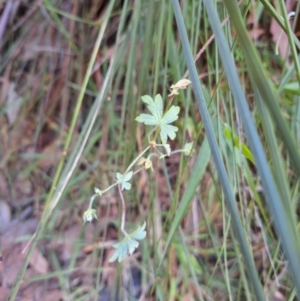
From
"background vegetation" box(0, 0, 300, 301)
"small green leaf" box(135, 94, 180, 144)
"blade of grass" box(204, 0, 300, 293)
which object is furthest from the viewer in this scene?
"background vegetation" box(0, 0, 300, 301)

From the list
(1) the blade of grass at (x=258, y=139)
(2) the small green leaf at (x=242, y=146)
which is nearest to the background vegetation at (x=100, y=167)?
(2) the small green leaf at (x=242, y=146)

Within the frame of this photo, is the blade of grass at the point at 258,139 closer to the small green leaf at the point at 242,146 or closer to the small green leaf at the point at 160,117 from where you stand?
the small green leaf at the point at 160,117

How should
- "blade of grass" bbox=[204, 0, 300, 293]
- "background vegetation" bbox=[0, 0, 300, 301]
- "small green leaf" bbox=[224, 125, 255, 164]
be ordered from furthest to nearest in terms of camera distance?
1. "background vegetation" bbox=[0, 0, 300, 301]
2. "small green leaf" bbox=[224, 125, 255, 164]
3. "blade of grass" bbox=[204, 0, 300, 293]

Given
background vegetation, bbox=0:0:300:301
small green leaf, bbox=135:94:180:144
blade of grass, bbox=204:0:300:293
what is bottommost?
background vegetation, bbox=0:0:300:301

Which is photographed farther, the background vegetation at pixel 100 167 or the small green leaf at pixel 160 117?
the background vegetation at pixel 100 167

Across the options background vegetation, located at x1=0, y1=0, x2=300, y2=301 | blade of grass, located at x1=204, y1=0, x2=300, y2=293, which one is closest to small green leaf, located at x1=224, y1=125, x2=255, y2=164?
background vegetation, located at x1=0, y1=0, x2=300, y2=301

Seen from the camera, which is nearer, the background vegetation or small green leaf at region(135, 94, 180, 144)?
small green leaf at region(135, 94, 180, 144)

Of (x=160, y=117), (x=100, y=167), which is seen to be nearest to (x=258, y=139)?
(x=160, y=117)

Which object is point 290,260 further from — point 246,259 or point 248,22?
point 248,22

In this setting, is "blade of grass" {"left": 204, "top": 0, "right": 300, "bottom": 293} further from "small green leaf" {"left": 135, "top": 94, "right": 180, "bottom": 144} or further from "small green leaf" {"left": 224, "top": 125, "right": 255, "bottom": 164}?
"small green leaf" {"left": 224, "top": 125, "right": 255, "bottom": 164}

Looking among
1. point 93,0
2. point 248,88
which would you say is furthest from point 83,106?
point 248,88

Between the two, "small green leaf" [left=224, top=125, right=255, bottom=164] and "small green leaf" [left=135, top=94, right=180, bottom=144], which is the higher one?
"small green leaf" [left=135, top=94, right=180, bottom=144]
